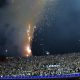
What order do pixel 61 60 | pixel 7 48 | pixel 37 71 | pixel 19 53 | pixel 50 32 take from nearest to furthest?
pixel 37 71 < pixel 61 60 < pixel 19 53 < pixel 7 48 < pixel 50 32

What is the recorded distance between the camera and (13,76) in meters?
65.3

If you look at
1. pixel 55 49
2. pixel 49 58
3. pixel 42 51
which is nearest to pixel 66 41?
pixel 55 49

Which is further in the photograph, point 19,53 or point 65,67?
point 19,53

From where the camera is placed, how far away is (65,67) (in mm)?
61438

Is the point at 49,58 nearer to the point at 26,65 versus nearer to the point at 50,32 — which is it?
the point at 26,65

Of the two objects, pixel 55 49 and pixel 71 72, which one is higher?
pixel 55 49

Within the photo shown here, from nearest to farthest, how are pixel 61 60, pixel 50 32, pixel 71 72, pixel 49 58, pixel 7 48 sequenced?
1. pixel 71 72
2. pixel 61 60
3. pixel 49 58
4. pixel 7 48
5. pixel 50 32

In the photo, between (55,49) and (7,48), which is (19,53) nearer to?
(7,48)

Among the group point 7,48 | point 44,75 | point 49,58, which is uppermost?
point 7,48

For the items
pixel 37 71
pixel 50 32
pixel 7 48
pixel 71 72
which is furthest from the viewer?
pixel 50 32

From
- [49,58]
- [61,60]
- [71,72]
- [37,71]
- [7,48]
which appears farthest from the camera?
[7,48]

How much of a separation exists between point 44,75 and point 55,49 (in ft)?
210

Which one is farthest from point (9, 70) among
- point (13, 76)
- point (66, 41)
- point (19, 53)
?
point (66, 41)

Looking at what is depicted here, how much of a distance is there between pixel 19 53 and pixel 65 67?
5191 centimetres
